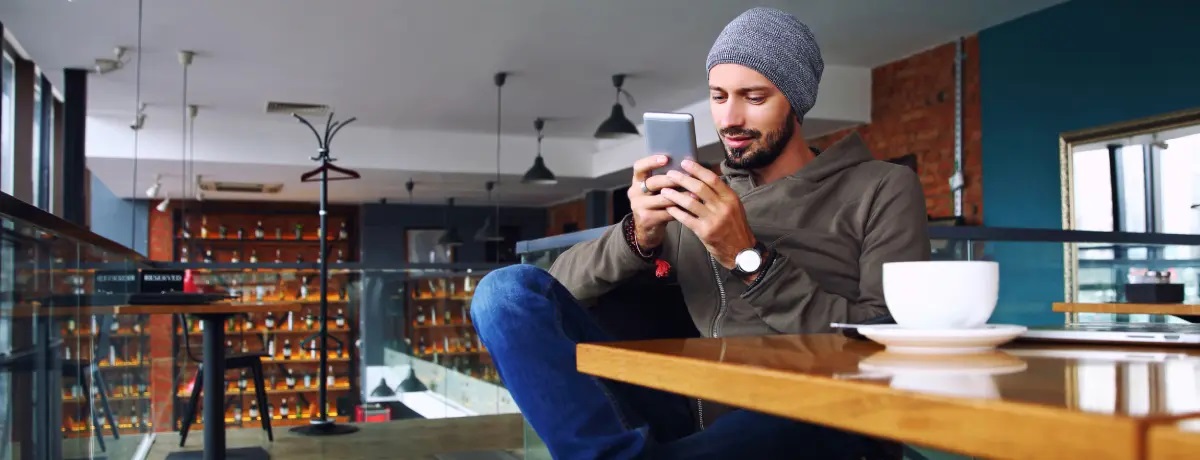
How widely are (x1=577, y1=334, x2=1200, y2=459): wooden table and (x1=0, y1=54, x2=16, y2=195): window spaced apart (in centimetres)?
716

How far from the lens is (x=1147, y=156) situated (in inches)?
212

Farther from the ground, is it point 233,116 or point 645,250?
point 233,116

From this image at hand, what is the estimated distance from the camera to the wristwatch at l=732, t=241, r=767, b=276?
1.14 meters

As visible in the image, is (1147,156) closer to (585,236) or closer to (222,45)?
(585,236)

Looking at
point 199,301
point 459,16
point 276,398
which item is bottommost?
point 276,398

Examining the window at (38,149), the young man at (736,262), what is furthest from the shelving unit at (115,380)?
the window at (38,149)

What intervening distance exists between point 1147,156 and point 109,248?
498 cm

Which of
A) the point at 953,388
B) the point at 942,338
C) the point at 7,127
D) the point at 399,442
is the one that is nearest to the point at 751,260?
the point at 942,338

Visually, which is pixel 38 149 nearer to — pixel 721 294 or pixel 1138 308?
pixel 1138 308

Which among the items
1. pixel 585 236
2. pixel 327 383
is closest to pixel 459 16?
pixel 327 383

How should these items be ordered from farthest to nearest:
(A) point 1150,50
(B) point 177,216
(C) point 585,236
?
(B) point 177,216, (A) point 1150,50, (C) point 585,236

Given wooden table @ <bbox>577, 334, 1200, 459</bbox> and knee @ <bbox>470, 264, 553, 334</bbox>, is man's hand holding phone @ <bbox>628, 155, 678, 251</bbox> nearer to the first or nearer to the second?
knee @ <bbox>470, 264, 553, 334</bbox>

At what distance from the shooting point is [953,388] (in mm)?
488

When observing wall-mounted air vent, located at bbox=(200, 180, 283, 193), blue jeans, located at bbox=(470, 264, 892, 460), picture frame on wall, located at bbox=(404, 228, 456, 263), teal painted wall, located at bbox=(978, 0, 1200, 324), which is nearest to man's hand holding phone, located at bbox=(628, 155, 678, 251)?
blue jeans, located at bbox=(470, 264, 892, 460)
